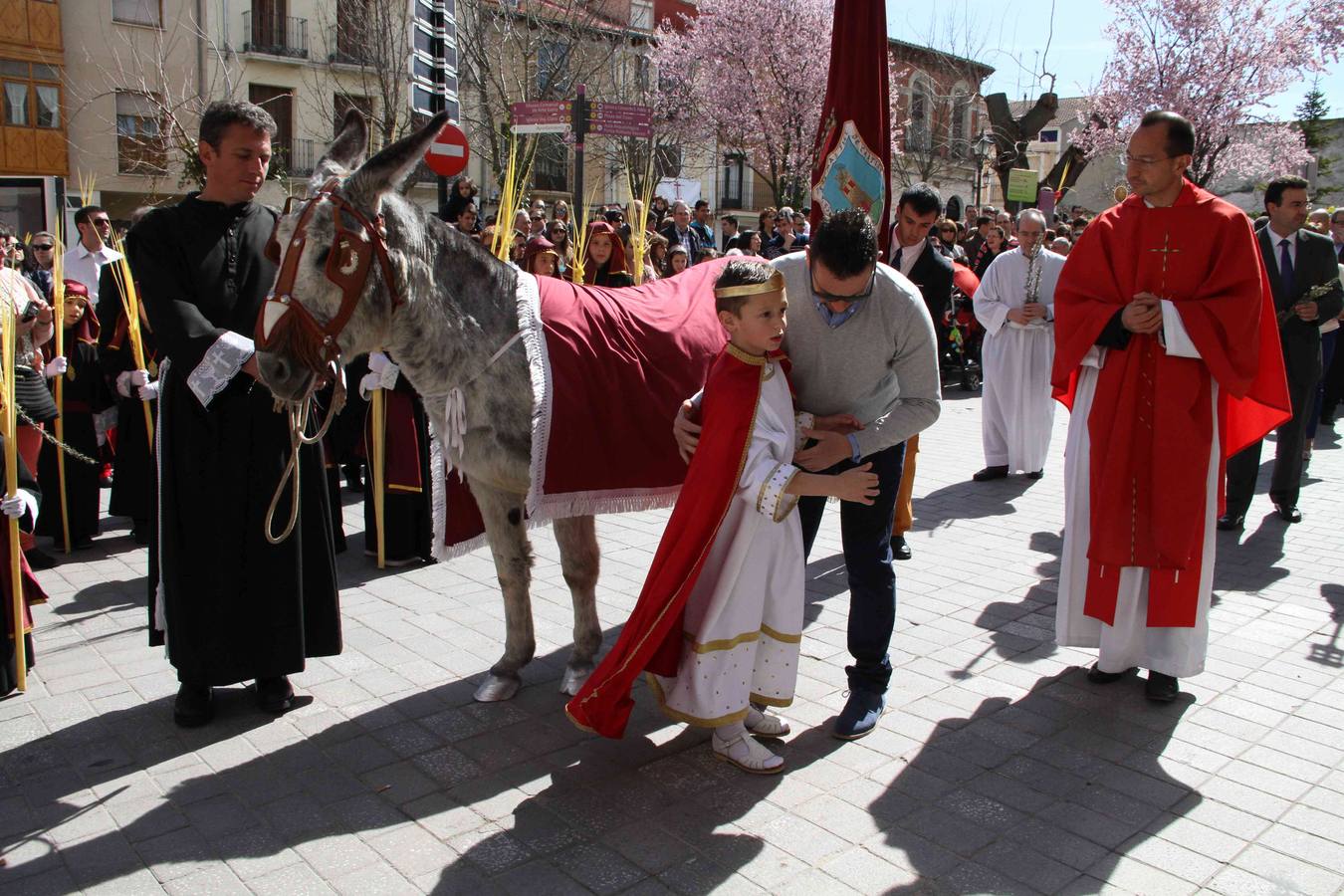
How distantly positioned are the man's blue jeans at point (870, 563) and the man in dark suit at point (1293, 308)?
4230mm

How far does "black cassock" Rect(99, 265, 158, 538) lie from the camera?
683 cm

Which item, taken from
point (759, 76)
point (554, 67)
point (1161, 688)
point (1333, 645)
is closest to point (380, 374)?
point (1161, 688)

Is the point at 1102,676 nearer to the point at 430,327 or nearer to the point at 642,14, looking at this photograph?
the point at 430,327

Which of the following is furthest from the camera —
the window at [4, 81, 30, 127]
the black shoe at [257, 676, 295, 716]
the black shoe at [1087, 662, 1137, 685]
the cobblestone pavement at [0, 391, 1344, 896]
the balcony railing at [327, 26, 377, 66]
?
the window at [4, 81, 30, 127]

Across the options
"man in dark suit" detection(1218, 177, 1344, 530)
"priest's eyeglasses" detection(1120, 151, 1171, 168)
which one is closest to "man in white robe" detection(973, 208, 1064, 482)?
"man in dark suit" detection(1218, 177, 1344, 530)

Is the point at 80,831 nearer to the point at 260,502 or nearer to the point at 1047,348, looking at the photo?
the point at 260,502

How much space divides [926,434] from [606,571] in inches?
221

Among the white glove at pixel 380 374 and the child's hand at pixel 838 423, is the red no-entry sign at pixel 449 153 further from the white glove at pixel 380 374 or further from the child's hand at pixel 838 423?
the child's hand at pixel 838 423

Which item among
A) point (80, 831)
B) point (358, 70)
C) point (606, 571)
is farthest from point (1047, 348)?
point (358, 70)

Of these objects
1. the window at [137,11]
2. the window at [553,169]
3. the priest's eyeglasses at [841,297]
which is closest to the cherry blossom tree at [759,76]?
the window at [553,169]

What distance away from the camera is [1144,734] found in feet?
13.6

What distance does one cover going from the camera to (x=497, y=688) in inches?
175

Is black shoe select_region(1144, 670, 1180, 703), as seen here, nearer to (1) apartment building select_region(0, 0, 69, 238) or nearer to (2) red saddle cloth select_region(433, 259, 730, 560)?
(2) red saddle cloth select_region(433, 259, 730, 560)

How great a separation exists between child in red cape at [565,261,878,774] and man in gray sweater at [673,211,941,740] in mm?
131
